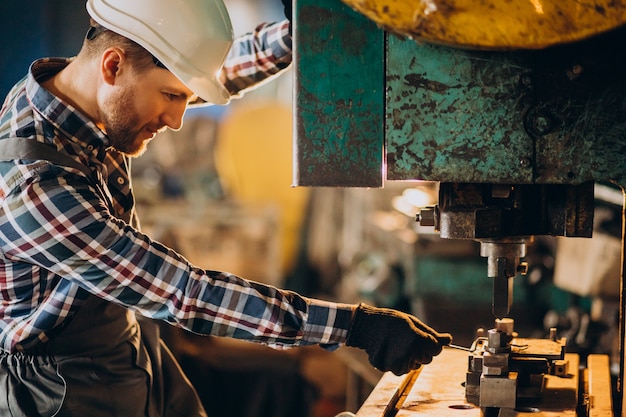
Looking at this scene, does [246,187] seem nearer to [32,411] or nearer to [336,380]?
[336,380]

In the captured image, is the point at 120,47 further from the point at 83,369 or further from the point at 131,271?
the point at 83,369

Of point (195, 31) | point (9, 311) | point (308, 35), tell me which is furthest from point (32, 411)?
point (308, 35)

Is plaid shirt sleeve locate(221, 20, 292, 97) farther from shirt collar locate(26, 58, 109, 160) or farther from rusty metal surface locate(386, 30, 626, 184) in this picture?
rusty metal surface locate(386, 30, 626, 184)

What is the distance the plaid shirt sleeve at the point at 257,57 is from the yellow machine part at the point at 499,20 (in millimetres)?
707

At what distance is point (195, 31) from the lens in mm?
1765

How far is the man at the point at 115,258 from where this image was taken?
1580 millimetres

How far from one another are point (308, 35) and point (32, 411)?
996 mm

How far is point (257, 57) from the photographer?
82.0 inches

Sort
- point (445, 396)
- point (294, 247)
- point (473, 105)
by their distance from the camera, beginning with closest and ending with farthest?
point (473, 105) → point (445, 396) → point (294, 247)

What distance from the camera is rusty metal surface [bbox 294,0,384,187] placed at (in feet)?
4.77

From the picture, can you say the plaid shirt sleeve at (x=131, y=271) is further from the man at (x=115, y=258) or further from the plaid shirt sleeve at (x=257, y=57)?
the plaid shirt sleeve at (x=257, y=57)

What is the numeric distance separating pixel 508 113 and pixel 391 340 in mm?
483

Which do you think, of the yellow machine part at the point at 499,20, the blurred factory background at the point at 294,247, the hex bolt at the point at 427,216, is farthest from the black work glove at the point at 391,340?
the blurred factory background at the point at 294,247

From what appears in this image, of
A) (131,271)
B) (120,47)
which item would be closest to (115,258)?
(131,271)
